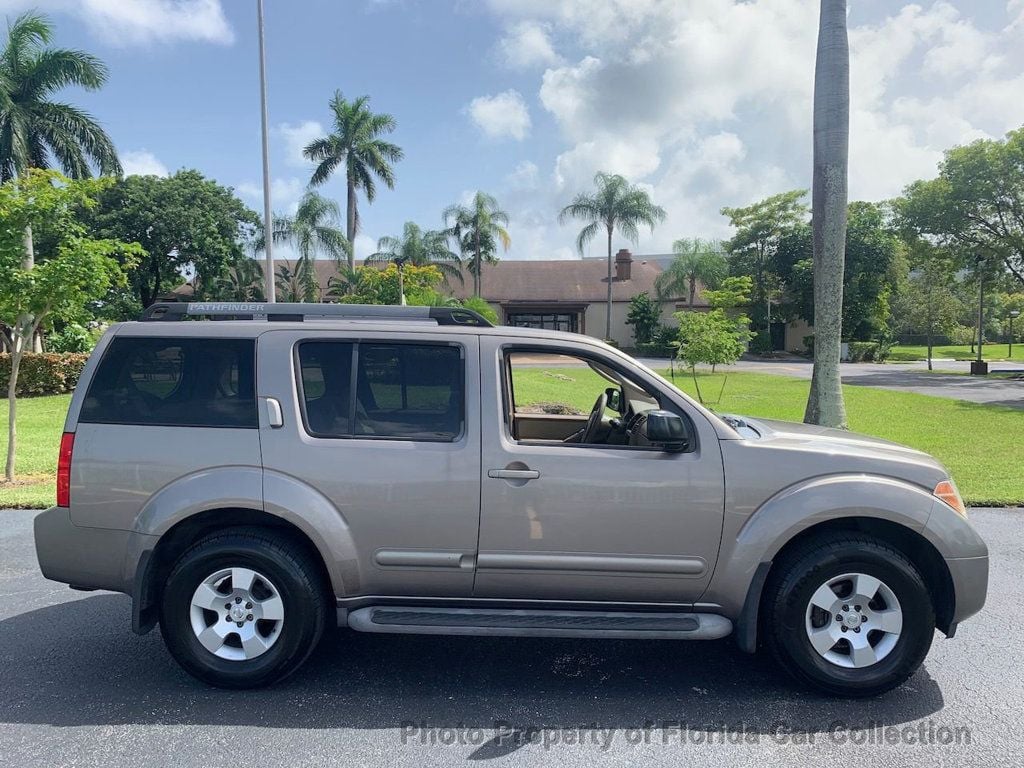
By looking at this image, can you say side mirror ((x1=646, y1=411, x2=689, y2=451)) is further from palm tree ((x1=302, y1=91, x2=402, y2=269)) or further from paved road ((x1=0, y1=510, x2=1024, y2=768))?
palm tree ((x1=302, y1=91, x2=402, y2=269))

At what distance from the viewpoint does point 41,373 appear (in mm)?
17547

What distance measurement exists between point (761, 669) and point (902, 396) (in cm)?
1924

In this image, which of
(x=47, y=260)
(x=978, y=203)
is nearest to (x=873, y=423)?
(x=47, y=260)

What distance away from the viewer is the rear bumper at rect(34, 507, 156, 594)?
3.50 m

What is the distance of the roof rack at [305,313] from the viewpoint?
12.4 ft

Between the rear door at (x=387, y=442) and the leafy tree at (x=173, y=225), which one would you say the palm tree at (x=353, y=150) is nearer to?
the leafy tree at (x=173, y=225)

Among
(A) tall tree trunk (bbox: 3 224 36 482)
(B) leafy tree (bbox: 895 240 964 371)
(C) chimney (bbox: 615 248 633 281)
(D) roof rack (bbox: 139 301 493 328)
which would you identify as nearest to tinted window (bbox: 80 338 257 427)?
(D) roof rack (bbox: 139 301 493 328)

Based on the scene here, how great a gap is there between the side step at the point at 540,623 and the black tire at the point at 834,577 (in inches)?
12.7

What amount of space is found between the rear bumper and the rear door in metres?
0.86

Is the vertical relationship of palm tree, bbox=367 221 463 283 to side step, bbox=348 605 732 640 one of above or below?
above

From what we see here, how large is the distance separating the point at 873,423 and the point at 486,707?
13044 mm

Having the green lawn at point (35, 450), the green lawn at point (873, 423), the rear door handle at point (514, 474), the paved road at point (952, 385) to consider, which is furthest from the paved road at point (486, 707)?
the paved road at point (952, 385)

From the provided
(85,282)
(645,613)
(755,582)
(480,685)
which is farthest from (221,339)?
(85,282)

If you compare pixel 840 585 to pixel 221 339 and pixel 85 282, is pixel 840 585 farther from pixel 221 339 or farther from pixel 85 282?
pixel 85 282
